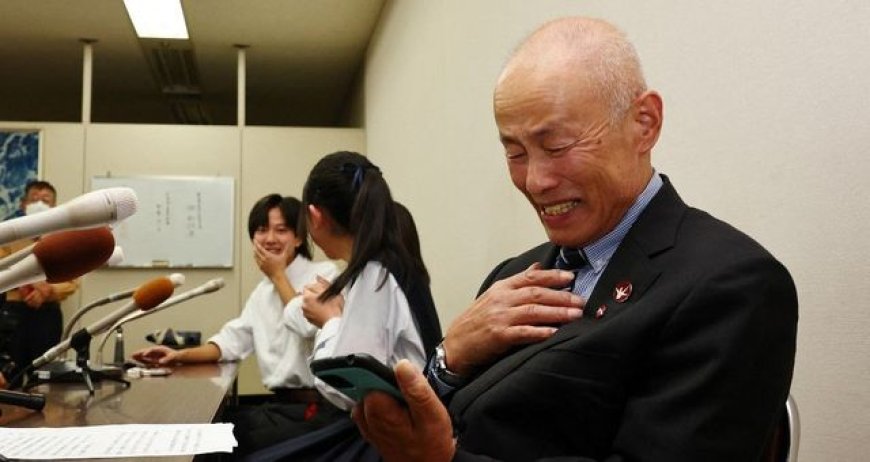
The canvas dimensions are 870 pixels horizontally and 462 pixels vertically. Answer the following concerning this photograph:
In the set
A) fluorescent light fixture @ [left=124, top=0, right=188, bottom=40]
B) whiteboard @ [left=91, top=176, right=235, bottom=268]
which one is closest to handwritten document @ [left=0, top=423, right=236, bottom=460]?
fluorescent light fixture @ [left=124, top=0, right=188, bottom=40]

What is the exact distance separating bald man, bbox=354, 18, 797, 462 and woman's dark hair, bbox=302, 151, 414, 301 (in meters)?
0.96

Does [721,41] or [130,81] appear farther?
[130,81]

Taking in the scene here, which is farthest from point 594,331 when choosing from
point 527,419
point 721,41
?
point 721,41

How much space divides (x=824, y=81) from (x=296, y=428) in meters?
1.60

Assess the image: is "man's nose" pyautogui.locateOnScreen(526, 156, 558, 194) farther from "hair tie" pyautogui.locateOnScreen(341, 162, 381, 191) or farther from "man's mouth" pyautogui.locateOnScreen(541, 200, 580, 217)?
"hair tie" pyautogui.locateOnScreen(341, 162, 381, 191)

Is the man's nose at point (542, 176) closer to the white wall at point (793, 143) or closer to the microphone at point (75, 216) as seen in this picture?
the white wall at point (793, 143)

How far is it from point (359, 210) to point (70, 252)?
4.46ft

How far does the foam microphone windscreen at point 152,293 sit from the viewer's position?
2.36 meters

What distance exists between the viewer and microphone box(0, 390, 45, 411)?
1.68 m

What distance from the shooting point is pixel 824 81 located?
1.19 meters

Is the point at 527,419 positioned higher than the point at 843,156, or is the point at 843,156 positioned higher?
the point at 843,156

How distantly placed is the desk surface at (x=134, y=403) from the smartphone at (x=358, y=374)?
1.42 feet

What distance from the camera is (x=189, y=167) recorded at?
5648 mm

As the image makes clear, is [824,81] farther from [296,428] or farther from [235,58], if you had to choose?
[235,58]
